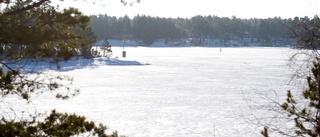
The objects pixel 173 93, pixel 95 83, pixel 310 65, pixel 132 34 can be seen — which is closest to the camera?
pixel 310 65

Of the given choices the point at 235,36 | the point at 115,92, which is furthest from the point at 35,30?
the point at 235,36

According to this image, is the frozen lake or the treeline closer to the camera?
the frozen lake

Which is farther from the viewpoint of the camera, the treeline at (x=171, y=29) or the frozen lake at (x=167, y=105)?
the treeline at (x=171, y=29)

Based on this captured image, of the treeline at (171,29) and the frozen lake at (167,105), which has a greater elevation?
the treeline at (171,29)

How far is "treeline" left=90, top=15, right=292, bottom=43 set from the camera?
118 metres

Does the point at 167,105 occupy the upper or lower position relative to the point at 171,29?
lower

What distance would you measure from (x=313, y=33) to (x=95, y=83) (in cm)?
1537

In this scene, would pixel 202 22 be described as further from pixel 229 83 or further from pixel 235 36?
pixel 229 83

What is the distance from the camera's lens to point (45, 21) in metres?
4.87

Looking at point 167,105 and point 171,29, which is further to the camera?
point 171,29

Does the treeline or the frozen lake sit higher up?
the treeline

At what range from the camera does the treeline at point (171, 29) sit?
388 feet

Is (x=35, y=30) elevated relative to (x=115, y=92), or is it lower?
elevated

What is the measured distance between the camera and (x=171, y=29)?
119 meters
